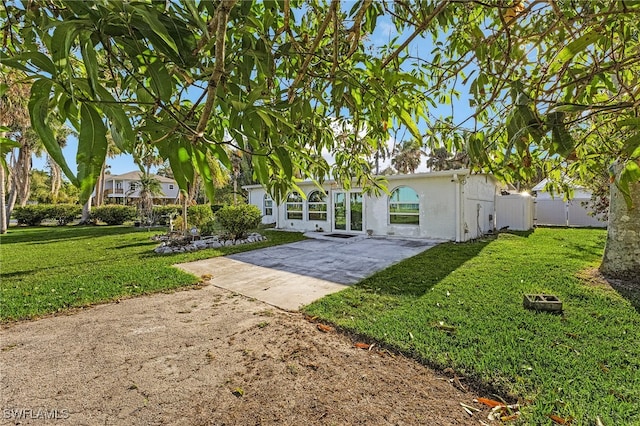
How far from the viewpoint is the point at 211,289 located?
19.2 ft

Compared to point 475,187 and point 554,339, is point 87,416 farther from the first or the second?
point 475,187

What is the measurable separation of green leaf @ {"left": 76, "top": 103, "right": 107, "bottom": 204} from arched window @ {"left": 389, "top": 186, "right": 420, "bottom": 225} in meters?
13.1

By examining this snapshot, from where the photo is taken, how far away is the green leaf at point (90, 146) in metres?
0.61

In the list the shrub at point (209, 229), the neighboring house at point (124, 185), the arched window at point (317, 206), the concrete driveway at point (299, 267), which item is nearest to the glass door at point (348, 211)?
the arched window at point (317, 206)

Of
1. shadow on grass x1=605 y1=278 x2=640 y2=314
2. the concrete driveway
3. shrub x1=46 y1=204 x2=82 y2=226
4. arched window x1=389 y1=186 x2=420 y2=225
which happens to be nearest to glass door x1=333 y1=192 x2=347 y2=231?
arched window x1=389 y1=186 x2=420 y2=225

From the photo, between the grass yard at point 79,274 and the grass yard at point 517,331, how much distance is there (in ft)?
12.1

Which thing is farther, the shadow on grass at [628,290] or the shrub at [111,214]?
the shrub at [111,214]

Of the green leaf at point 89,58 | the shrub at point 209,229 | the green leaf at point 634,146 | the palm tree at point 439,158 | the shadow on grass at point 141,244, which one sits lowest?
the shadow on grass at point 141,244

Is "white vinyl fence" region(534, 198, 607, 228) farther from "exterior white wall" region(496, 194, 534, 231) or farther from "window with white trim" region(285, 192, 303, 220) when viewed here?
"window with white trim" region(285, 192, 303, 220)

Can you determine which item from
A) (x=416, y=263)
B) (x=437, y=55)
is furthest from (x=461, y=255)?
(x=437, y=55)

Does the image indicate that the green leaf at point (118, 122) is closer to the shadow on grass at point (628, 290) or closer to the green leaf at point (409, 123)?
the green leaf at point (409, 123)

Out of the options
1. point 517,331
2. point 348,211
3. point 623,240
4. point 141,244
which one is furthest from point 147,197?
point 623,240

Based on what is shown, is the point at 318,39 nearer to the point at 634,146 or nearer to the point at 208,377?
the point at 634,146

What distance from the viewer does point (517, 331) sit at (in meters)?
3.69
